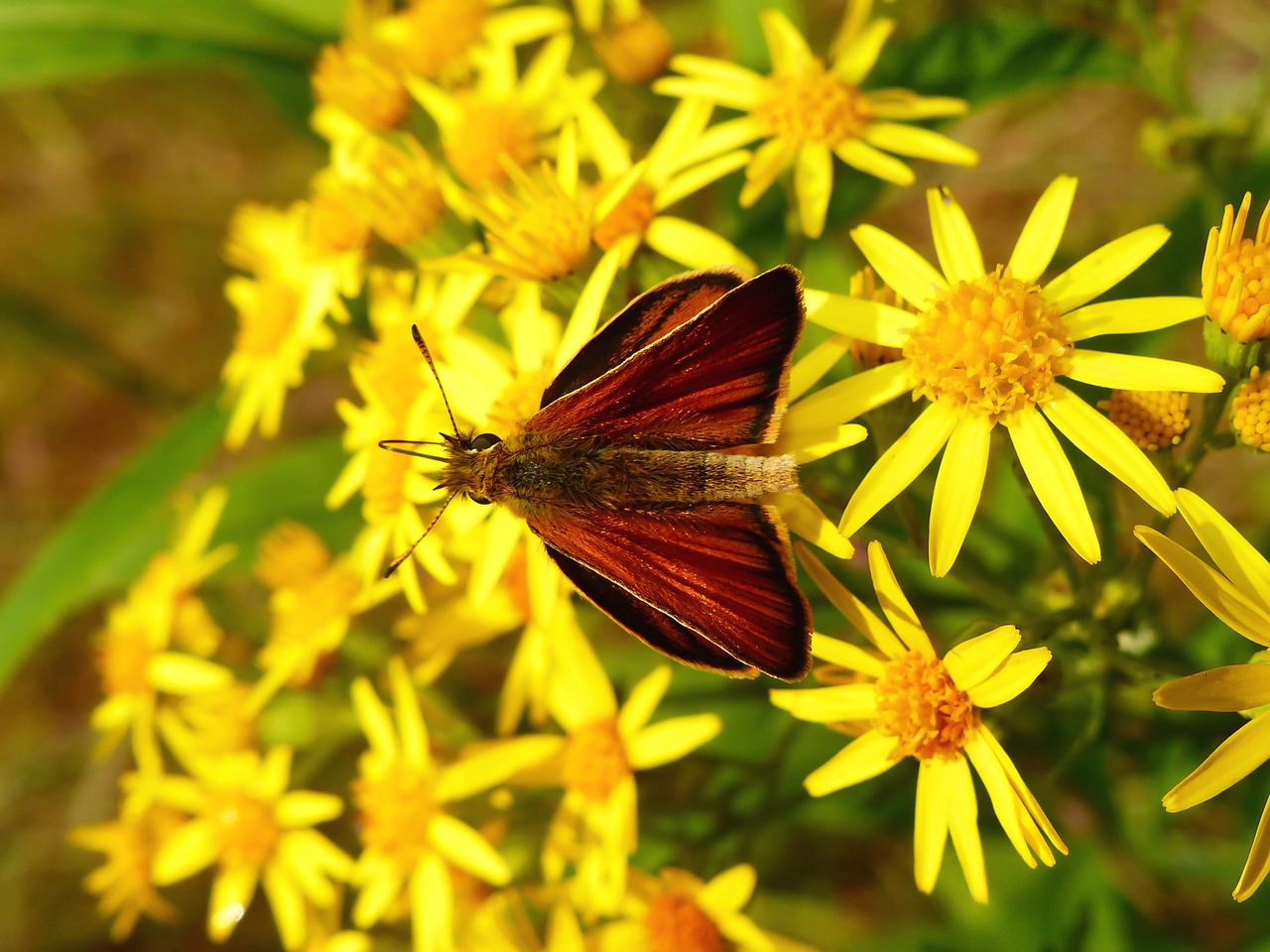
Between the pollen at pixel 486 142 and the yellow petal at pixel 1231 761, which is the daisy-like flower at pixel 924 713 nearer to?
the yellow petal at pixel 1231 761

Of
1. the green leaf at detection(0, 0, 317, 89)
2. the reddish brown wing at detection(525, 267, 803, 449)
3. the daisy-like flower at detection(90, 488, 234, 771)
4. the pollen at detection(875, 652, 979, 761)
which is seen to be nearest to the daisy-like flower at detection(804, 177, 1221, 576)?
the reddish brown wing at detection(525, 267, 803, 449)

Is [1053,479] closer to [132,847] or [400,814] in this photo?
[400,814]

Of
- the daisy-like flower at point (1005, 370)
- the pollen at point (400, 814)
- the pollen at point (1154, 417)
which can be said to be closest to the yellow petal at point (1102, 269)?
the daisy-like flower at point (1005, 370)

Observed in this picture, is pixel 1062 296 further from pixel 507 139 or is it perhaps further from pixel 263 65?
pixel 263 65

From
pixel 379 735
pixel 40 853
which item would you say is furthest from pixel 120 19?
pixel 40 853

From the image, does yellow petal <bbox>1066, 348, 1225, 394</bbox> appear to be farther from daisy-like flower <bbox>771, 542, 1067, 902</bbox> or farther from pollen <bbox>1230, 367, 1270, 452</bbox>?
daisy-like flower <bbox>771, 542, 1067, 902</bbox>

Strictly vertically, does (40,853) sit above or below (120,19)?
below

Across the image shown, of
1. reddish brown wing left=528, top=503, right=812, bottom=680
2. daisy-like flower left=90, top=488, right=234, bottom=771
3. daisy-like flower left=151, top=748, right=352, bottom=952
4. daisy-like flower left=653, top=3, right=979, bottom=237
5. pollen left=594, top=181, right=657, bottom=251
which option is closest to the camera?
reddish brown wing left=528, top=503, right=812, bottom=680

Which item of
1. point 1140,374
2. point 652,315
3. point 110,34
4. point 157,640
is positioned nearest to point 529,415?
point 652,315
